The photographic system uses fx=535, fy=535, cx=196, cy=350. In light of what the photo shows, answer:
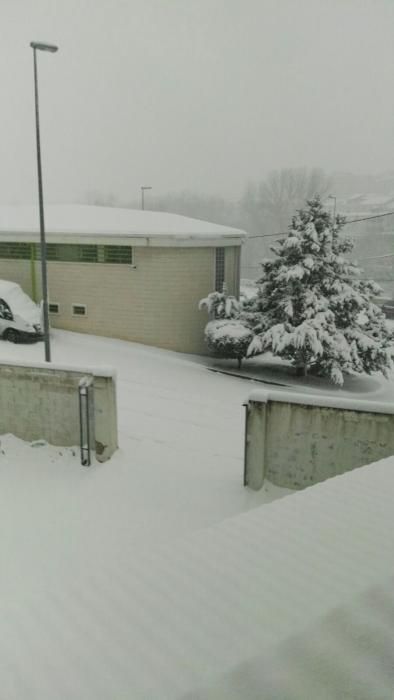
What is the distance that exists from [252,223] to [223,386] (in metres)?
62.2

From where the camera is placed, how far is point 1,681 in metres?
2.71

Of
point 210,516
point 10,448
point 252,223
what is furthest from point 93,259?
point 252,223

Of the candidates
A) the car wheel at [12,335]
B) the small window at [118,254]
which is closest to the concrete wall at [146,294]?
the small window at [118,254]

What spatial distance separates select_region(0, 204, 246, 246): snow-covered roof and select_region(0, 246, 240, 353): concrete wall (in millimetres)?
607

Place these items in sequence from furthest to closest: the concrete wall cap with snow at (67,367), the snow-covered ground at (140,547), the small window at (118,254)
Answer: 1. the small window at (118,254)
2. the concrete wall cap with snow at (67,367)
3. the snow-covered ground at (140,547)

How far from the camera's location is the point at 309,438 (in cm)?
812

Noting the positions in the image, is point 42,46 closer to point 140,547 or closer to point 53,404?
point 53,404

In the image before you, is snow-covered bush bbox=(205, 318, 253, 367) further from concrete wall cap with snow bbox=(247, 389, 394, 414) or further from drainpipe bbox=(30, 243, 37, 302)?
concrete wall cap with snow bbox=(247, 389, 394, 414)

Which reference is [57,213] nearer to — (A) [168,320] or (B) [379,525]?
(A) [168,320]

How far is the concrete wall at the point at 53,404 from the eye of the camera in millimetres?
9289

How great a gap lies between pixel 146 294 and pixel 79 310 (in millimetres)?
2736

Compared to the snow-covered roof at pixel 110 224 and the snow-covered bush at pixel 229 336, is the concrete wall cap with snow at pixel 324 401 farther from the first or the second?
the snow-covered roof at pixel 110 224

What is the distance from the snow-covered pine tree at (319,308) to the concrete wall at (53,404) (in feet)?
25.8

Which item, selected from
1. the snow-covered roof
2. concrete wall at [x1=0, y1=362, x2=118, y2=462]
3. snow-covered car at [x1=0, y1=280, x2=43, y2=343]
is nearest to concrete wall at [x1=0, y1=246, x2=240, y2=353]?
the snow-covered roof
